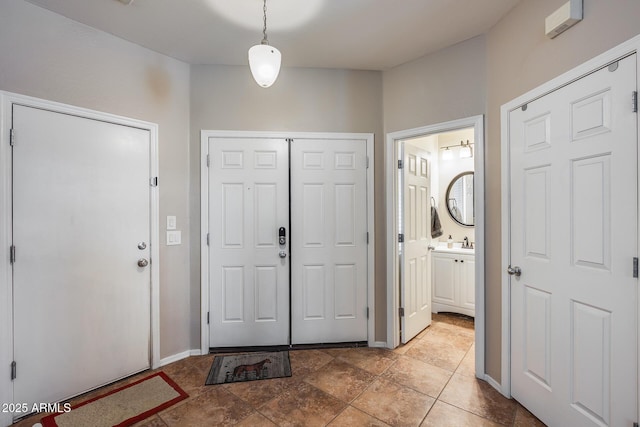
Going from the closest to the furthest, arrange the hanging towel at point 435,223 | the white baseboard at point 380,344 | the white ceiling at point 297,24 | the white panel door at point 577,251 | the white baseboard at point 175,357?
the white panel door at point 577,251 < the white ceiling at point 297,24 < the white baseboard at point 175,357 < the white baseboard at point 380,344 < the hanging towel at point 435,223

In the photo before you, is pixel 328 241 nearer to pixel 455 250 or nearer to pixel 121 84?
pixel 455 250

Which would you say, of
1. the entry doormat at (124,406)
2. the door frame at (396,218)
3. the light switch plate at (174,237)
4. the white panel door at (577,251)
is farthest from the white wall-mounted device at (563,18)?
the entry doormat at (124,406)

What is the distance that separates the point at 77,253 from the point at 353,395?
2.22 metres

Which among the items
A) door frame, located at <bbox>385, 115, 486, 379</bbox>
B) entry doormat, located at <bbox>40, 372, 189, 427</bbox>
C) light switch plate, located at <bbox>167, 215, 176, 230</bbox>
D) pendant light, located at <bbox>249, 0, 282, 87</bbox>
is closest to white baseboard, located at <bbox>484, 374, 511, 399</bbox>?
door frame, located at <bbox>385, 115, 486, 379</bbox>

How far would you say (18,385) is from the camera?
172 cm

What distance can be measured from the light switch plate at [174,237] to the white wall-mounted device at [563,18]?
3018 mm

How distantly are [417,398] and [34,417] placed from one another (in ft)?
8.26

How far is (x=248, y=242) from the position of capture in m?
2.61

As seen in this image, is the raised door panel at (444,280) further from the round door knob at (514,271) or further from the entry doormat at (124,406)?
the entry doormat at (124,406)

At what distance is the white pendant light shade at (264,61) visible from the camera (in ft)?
5.16

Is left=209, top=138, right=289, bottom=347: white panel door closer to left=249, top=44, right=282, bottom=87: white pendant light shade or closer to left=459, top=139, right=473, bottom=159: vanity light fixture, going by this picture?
left=249, top=44, right=282, bottom=87: white pendant light shade

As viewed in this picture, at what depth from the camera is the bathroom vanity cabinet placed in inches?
131

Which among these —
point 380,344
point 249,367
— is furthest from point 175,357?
point 380,344

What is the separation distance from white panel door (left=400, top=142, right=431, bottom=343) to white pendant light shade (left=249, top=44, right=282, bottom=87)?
1584 millimetres
